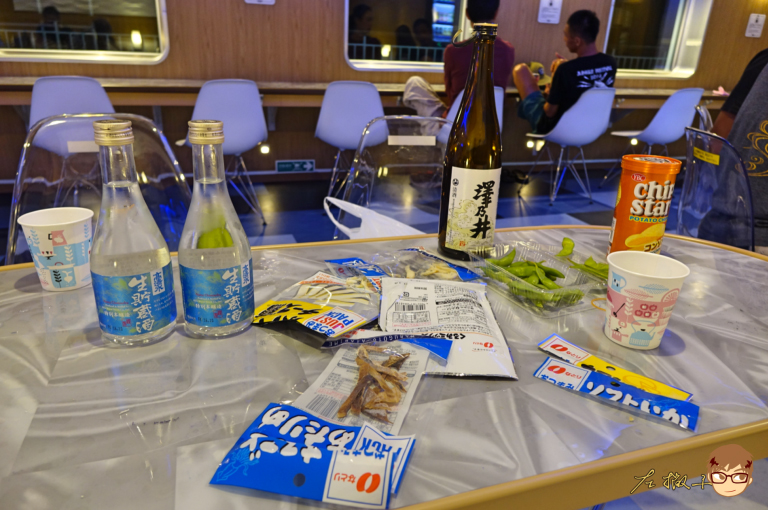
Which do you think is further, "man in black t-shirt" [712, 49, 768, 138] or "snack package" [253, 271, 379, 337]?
"man in black t-shirt" [712, 49, 768, 138]

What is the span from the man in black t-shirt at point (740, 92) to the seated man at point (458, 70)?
1.38 meters

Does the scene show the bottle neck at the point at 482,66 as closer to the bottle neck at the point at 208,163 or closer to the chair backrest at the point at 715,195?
the bottle neck at the point at 208,163

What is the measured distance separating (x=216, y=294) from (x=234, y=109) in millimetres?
2452

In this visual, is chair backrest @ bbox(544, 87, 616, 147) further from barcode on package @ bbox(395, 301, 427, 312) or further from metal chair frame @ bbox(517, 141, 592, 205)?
barcode on package @ bbox(395, 301, 427, 312)

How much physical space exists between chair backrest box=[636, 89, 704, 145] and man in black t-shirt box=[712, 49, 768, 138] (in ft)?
7.14

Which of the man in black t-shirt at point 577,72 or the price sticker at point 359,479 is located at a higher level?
the man in black t-shirt at point 577,72

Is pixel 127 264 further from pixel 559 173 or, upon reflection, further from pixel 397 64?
pixel 397 64

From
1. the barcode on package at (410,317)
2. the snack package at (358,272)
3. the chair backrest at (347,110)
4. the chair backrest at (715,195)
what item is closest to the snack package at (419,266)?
the snack package at (358,272)

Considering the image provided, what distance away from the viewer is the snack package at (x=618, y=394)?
18.2 inches

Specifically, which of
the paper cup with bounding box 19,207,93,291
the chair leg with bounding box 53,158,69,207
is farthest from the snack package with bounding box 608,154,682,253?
the chair leg with bounding box 53,158,69,207

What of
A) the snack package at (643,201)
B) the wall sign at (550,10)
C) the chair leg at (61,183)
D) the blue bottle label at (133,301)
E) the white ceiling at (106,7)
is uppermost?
the wall sign at (550,10)

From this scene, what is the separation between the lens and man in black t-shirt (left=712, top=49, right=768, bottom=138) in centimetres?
150

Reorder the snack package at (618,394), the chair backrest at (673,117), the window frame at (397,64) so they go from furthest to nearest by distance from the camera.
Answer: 1. the window frame at (397,64)
2. the chair backrest at (673,117)
3. the snack package at (618,394)

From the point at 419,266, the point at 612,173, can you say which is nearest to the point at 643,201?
the point at 419,266
